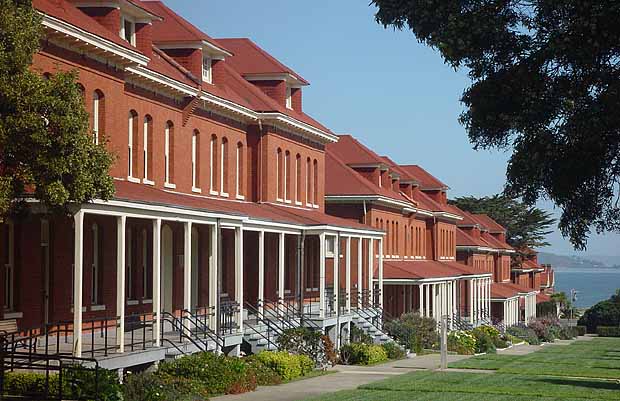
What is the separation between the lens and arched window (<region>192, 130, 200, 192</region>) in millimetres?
39750

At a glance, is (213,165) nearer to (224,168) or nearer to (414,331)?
(224,168)

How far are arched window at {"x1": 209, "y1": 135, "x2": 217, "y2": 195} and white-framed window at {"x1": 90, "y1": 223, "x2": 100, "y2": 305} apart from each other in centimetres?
1135

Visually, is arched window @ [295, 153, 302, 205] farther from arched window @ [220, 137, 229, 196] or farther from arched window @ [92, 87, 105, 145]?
arched window @ [92, 87, 105, 145]

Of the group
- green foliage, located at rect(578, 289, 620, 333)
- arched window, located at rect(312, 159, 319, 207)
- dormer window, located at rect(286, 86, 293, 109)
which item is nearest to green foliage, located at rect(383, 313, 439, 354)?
arched window, located at rect(312, 159, 319, 207)

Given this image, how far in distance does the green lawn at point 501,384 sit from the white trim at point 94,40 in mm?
10175

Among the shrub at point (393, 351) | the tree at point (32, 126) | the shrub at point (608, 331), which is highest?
the tree at point (32, 126)

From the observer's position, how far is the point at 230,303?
35625 mm

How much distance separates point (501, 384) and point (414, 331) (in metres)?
17.9

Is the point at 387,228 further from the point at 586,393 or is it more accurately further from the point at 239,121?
the point at 586,393

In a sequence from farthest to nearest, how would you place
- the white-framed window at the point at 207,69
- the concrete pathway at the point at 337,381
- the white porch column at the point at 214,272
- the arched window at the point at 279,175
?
the arched window at the point at 279,175, the white-framed window at the point at 207,69, the white porch column at the point at 214,272, the concrete pathway at the point at 337,381

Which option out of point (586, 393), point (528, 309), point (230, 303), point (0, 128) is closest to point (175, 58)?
point (230, 303)

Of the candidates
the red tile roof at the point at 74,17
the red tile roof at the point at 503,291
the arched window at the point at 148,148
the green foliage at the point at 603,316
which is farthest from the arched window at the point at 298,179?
the green foliage at the point at 603,316

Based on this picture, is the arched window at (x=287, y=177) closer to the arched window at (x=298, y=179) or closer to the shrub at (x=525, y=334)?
the arched window at (x=298, y=179)

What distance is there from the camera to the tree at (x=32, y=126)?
64.8 ft
